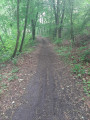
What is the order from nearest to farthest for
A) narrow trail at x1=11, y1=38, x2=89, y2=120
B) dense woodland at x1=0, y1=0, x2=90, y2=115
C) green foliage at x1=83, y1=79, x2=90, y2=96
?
narrow trail at x1=11, y1=38, x2=89, y2=120, green foliage at x1=83, y1=79, x2=90, y2=96, dense woodland at x1=0, y1=0, x2=90, y2=115

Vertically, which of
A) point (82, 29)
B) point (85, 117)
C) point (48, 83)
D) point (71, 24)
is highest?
point (71, 24)

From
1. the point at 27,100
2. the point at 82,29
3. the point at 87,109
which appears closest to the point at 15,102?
the point at 27,100

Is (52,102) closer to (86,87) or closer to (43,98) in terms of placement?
(43,98)

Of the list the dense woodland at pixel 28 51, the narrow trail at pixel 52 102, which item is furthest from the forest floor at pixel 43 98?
the dense woodland at pixel 28 51

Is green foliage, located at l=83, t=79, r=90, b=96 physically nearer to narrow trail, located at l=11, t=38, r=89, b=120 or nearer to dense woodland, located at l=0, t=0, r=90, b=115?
dense woodland, located at l=0, t=0, r=90, b=115

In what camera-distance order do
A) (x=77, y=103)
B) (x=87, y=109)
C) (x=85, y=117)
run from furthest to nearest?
(x=77, y=103) → (x=87, y=109) → (x=85, y=117)

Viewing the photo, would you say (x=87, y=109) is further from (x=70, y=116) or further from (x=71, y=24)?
(x=71, y=24)

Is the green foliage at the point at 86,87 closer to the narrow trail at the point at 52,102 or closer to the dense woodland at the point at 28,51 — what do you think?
the dense woodland at the point at 28,51

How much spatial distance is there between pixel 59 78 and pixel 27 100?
2.40m

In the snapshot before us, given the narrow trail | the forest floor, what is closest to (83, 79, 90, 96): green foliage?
the forest floor

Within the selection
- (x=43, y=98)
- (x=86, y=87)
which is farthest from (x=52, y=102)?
(x=86, y=87)

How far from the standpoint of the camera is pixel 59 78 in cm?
551

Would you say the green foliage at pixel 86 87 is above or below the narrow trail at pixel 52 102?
above

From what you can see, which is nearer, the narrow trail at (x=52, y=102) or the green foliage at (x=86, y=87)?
the narrow trail at (x=52, y=102)
